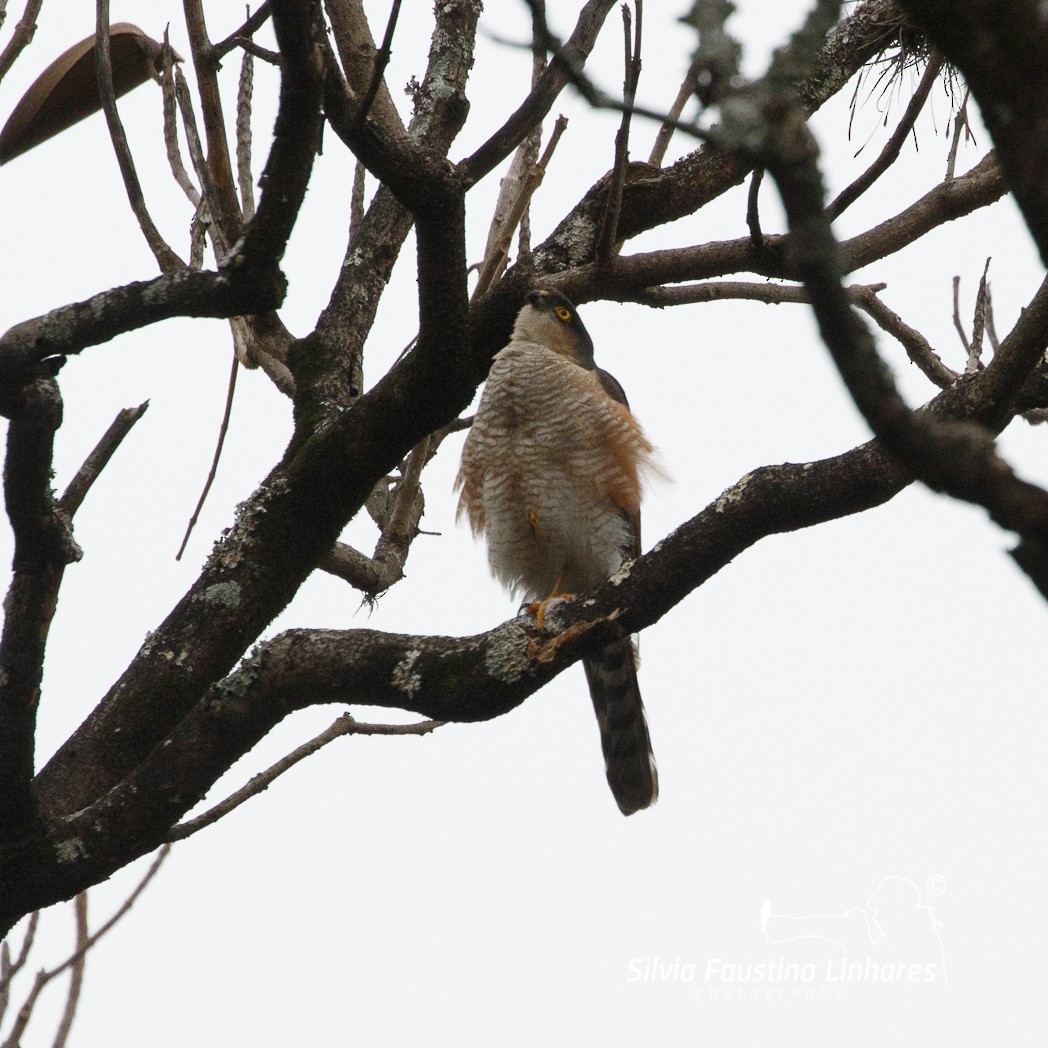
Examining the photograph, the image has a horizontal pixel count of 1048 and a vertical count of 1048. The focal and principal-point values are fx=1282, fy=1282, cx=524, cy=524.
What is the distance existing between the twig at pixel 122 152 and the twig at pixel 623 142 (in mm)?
1128

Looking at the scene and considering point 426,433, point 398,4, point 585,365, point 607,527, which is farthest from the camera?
point 585,365

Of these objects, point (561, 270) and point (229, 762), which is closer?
point (229, 762)

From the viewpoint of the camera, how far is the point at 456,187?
2627 millimetres

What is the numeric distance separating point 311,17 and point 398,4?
0.23 metres

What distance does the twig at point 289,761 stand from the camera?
117 inches

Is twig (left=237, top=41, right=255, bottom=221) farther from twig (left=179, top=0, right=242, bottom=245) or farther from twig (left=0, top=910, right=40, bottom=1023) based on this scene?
twig (left=0, top=910, right=40, bottom=1023)

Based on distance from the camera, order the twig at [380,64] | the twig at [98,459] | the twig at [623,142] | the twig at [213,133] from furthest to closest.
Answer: the twig at [213,133]
the twig at [623,142]
the twig at [98,459]
the twig at [380,64]

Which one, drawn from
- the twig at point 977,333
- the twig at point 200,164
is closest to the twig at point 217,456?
the twig at point 200,164

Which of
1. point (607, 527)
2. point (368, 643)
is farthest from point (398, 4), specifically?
point (607, 527)

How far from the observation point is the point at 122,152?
342 centimetres

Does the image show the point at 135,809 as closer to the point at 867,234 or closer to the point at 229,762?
the point at 229,762

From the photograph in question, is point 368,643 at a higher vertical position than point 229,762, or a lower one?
higher

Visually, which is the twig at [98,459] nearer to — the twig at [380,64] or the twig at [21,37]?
the twig at [380,64]

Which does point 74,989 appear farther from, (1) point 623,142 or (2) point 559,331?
(2) point 559,331
